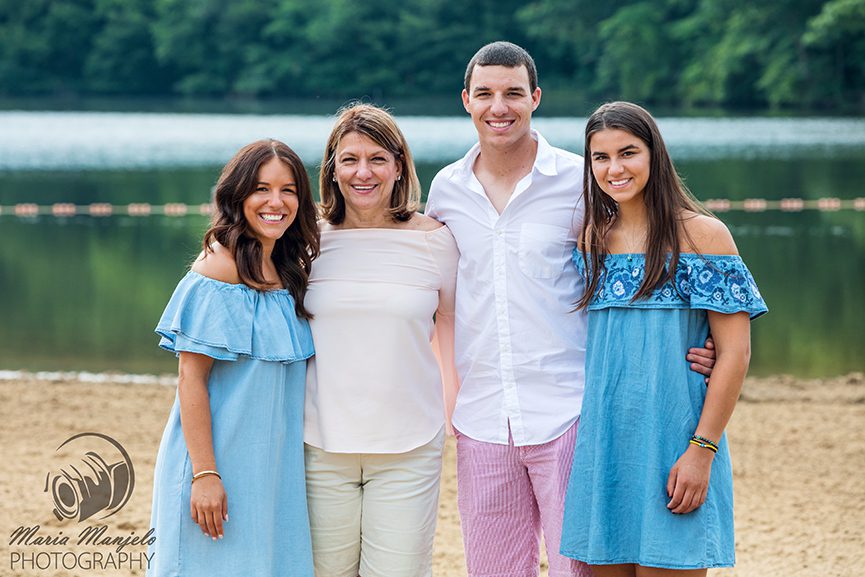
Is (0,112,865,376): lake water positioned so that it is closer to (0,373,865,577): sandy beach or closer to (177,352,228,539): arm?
(0,373,865,577): sandy beach

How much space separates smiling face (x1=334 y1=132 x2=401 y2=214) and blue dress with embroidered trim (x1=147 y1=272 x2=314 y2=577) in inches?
17.4

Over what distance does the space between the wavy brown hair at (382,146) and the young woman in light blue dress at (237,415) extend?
10.0 inches

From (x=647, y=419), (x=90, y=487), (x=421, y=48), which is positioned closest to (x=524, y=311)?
(x=647, y=419)

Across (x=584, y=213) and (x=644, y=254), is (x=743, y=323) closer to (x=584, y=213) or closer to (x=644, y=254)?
(x=644, y=254)

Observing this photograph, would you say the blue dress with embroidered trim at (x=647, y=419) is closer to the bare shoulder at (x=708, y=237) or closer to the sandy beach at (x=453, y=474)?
the bare shoulder at (x=708, y=237)

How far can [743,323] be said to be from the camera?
3.25 meters

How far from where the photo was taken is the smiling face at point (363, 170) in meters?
3.56

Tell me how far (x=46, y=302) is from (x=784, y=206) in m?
13.3

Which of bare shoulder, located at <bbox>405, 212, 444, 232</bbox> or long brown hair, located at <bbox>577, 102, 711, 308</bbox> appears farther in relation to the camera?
bare shoulder, located at <bbox>405, 212, 444, 232</bbox>

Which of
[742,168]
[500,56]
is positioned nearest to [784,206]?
[742,168]

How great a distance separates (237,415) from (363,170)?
818 millimetres

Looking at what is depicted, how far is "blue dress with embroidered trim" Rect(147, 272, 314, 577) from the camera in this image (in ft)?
10.8

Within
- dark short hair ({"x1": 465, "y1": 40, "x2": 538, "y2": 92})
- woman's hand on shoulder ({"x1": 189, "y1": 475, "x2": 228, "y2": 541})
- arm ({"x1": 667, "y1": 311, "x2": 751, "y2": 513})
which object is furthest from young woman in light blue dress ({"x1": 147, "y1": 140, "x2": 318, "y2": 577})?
arm ({"x1": 667, "y1": 311, "x2": 751, "y2": 513})

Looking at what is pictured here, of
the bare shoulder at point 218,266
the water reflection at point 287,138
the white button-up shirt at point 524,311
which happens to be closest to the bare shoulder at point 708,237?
the white button-up shirt at point 524,311
